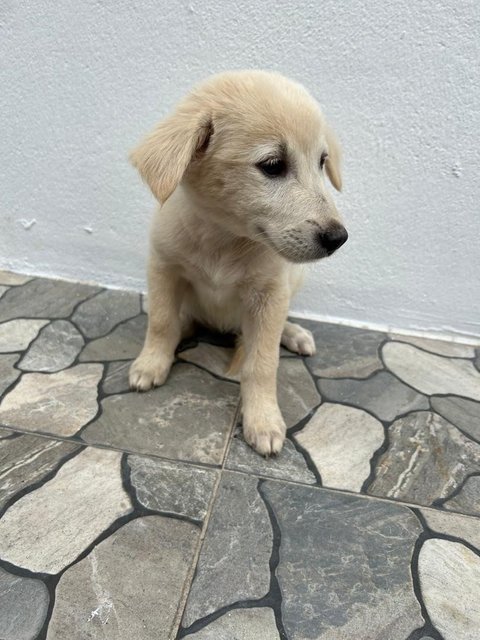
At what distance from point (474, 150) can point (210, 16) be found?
1.48 metres

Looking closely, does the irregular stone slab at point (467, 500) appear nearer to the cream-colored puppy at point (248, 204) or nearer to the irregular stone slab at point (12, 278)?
the cream-colored puppy at point (248, 204)

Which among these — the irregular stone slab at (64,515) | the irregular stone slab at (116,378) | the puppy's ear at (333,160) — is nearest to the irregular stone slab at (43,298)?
the irregular stone slab at (116,378)

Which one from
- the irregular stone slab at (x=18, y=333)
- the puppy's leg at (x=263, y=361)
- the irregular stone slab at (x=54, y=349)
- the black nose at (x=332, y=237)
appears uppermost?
the black nose at (x=332, y=237)

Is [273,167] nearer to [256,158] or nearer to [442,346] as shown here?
[256,158]

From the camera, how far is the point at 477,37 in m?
2.15

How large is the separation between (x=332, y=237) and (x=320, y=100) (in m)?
1.22

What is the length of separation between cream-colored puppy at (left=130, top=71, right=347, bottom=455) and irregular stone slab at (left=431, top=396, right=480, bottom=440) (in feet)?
2.58

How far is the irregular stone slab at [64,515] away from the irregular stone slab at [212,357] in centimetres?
69

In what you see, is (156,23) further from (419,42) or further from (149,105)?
(419,42)

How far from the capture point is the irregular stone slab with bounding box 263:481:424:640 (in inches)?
47.9

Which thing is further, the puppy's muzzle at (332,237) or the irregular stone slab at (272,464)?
the irregular stone slab at (272,464)

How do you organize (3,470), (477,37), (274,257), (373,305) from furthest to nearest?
(373,305) → (477,37) → (274,257) → (3,470)

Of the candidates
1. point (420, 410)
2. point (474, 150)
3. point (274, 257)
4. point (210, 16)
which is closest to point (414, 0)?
point (474, 150)

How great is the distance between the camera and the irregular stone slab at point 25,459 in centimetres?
148
